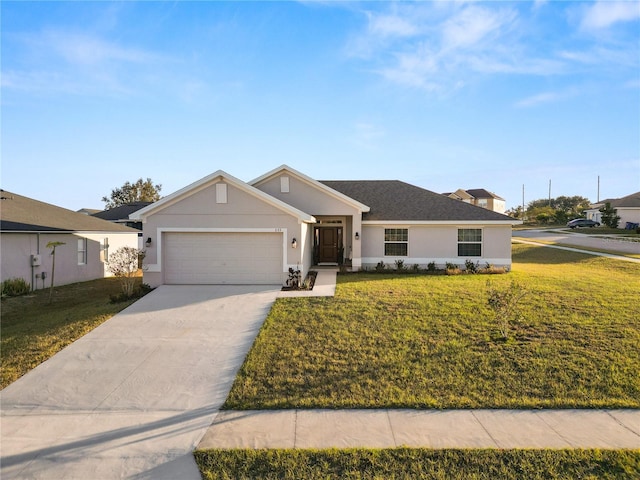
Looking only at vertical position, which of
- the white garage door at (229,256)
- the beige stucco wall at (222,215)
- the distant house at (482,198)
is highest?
the distant house at (482,198)

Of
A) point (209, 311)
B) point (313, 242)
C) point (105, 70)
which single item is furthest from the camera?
point (313, 242)

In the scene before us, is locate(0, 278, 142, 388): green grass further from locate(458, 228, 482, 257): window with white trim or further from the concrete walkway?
locate(458, 228, 482, 257): window with white trim

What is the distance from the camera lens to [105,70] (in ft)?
47.5

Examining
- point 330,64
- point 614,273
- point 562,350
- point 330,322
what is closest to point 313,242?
point 330,64

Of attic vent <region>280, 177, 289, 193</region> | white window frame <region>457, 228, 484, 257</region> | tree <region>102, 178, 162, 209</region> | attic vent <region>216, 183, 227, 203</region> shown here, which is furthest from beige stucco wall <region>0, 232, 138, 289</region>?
tree <region>102, 178, 162, 209</region>

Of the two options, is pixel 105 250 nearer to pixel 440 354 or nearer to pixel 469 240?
pixel 440 354

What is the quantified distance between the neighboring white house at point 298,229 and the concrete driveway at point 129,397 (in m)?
3.74

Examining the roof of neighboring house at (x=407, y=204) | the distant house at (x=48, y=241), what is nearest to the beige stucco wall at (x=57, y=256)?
the distant house at (x=48, y=241)

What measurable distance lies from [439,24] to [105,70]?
41.8 ft

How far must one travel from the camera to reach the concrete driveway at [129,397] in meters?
5.00

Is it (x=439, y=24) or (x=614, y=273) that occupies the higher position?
(x=439, y=24)

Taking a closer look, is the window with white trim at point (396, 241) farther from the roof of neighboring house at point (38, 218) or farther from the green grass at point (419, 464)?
the roof of neighboring house at point (38, 218)

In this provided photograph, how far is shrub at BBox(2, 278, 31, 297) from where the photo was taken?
595 inches

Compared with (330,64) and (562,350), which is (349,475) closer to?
(562,350)
